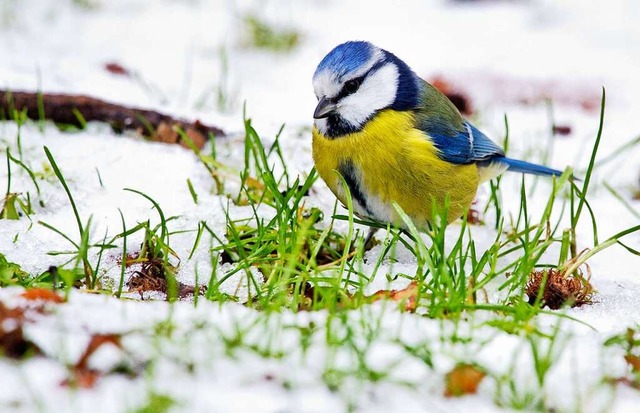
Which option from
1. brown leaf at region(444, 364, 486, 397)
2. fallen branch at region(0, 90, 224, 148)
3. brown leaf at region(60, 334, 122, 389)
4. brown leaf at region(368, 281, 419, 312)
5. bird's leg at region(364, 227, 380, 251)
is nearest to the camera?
brown leaf at region(60, 334, 122, 389)

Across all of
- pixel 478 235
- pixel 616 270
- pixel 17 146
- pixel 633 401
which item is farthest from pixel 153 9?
pixel 633 401

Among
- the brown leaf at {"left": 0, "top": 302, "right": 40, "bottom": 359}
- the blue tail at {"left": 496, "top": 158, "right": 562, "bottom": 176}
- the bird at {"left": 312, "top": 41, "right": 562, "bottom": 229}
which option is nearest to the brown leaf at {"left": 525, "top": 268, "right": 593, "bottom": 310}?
the bird at {"left": 312, "top": 41, "right": 562, "bottom": 229}

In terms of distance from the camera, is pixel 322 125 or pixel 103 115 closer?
pixel 322 125

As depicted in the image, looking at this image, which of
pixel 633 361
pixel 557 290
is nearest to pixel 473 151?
pixel 557 290

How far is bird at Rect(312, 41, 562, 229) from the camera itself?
3.04 metres

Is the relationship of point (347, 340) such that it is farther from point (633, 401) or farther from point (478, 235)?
point (478, 235)

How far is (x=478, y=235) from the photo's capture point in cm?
345

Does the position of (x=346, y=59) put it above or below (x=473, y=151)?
above

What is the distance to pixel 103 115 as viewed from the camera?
3996 mm

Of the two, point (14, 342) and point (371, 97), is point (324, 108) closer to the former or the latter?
point (371, 97)

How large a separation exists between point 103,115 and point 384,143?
1.55 meters

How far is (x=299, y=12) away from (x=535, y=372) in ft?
16.9

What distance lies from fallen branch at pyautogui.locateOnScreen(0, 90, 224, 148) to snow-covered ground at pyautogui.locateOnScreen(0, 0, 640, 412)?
0.07 meters

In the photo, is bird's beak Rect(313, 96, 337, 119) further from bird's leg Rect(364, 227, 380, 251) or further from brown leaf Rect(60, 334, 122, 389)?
brown leaf Rect(60, 334, 122, 389)
